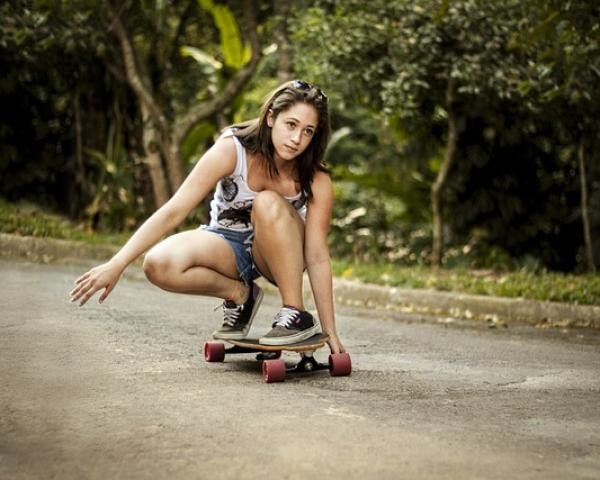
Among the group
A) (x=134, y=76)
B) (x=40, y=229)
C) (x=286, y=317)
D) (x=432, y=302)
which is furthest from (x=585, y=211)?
(x=286, y=317)

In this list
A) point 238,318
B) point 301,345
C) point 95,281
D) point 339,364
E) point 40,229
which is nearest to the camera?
point 95,281

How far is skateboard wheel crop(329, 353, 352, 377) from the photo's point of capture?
4.64m

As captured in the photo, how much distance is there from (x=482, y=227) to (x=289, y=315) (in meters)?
8.11

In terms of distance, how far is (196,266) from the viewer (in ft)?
16.0

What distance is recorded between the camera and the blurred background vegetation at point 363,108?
10039mm

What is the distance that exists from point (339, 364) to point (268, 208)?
0.77 meters

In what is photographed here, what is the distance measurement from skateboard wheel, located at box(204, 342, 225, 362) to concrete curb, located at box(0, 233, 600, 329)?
10.3 feet

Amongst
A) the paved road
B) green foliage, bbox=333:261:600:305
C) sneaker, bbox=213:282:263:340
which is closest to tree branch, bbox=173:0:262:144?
green foliage, bbox=333:261:600:305

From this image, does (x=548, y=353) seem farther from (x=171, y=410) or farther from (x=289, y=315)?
(x=171, y=410)

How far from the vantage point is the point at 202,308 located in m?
7.31

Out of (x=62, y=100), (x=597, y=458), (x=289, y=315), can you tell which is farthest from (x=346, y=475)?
(x=62, y=100)

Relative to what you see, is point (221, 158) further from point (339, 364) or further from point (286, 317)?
point (339, 364)

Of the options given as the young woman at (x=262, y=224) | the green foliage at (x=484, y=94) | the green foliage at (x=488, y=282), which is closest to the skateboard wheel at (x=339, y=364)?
the young woman at (x=262, y=224)

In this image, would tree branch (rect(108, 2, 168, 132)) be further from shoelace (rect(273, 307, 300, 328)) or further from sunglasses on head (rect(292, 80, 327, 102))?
shoelace (rect(273, 307, 300, 328))
